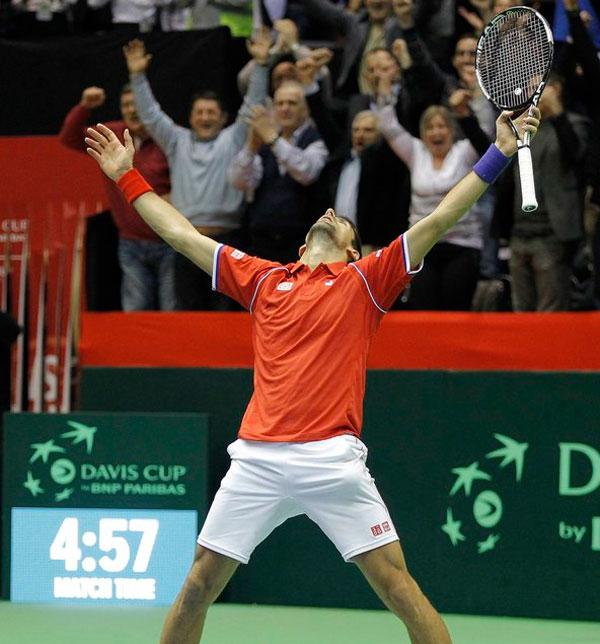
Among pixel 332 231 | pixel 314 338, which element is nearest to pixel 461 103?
pixel 332 231

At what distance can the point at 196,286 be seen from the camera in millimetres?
10031

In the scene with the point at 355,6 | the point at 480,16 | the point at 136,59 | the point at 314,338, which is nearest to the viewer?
the point at 314,338

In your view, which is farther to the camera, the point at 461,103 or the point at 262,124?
the point at 262,124

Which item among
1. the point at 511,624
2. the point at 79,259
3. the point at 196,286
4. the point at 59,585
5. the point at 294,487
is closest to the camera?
the point at 294,487

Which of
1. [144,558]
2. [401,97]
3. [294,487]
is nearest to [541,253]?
[401,97]

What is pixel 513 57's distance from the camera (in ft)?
21.1

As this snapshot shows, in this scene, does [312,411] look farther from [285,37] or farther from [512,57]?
[285,37]

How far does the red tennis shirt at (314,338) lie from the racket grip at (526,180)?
24.3 inches

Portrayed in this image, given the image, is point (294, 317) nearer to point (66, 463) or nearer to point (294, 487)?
point (294, 487)

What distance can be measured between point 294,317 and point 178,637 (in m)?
1.43

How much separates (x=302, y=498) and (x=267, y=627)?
8.29 ft

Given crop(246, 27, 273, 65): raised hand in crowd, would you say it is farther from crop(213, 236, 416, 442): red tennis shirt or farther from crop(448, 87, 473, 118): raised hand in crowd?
crop(213, 236, 416, 442): red tennis shirt

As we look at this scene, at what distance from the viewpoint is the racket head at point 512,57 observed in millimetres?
6215

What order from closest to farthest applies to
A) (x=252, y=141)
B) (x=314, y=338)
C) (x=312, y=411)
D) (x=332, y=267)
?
Answer: (x=312, y=411), (x=314, y=338), (x=332, y=267), (x=252, y=141)
